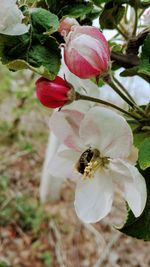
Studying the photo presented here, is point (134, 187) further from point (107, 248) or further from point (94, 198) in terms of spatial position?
point (107, 248)

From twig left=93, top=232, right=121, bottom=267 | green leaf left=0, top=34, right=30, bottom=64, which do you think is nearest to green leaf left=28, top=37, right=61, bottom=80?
green leaf left=0, top=34, right=30, bottom=64

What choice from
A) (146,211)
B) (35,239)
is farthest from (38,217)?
(146,211)

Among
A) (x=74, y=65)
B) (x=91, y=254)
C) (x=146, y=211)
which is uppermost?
(x=74, y=65)

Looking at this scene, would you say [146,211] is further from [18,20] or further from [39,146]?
[39,146]

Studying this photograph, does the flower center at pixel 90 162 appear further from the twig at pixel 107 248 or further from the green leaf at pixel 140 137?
the twig at pixel 107 248

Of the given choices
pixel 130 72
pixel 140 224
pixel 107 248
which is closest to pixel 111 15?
pixel 130 72

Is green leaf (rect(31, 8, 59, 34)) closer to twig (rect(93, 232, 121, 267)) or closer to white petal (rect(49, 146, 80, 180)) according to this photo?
→ white petal (rect(49, 146, 80, 180))
